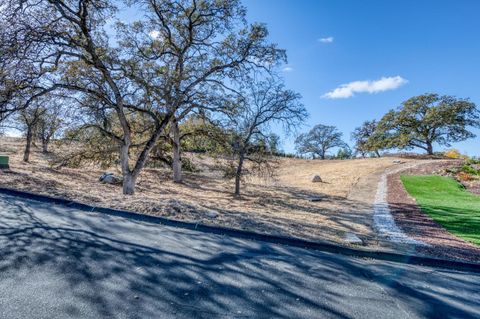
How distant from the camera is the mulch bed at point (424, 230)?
5534mm

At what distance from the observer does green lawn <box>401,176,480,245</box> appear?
30.4ft

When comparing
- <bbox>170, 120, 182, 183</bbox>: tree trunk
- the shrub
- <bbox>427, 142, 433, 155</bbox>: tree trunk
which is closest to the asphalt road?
<bbox>170, 120, 182, 183</bbox>: tree trunk

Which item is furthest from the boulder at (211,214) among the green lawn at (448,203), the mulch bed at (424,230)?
the green lawn at (448,203)

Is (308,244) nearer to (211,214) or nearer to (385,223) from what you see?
(211,214)

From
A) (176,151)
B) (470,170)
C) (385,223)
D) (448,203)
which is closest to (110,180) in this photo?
(176,151)

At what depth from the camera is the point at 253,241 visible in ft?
16.2

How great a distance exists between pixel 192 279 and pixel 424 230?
8395mm

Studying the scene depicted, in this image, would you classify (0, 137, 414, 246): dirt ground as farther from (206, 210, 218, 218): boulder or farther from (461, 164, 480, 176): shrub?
(461, 164, 480, 176): shrub

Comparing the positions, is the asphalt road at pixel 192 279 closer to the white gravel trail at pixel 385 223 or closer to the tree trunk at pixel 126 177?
the white gravel trail at pixel 385 223

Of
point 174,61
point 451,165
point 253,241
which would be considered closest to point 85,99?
point 174,61

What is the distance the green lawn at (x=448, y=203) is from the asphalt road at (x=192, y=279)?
538cm

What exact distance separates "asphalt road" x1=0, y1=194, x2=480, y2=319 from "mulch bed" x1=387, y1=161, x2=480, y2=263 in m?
1.19

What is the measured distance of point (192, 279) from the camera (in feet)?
10.3

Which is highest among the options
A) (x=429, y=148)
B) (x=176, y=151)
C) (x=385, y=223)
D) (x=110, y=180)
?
(x=429, y=148)
